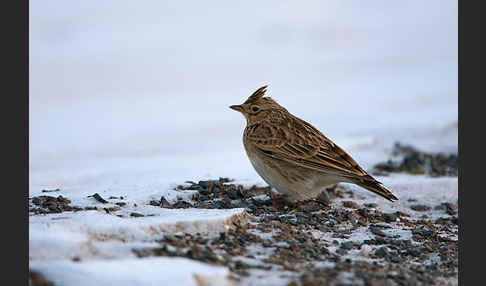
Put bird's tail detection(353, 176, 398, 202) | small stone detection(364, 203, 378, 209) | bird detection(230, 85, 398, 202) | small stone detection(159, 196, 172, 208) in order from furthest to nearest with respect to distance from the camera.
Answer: small stone detection(364, 203, 378, 209) < bird detection(230, 85, 398, 202) < bird's tail detection(353, 176, 398, 202) < small stone detection(159, 196, 172, 208)

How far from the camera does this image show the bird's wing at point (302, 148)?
6773mm

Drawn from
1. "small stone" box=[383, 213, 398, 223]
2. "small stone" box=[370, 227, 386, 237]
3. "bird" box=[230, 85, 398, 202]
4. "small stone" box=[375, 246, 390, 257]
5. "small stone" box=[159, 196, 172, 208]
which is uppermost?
"bird" box=[230, 85, 398, 202]

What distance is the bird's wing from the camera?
677cm

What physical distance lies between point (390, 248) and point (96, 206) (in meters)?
2.62

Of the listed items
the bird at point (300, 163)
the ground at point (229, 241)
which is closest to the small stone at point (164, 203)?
the ground at point (229, 241)

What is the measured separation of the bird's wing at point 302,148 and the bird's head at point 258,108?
0.25 metres

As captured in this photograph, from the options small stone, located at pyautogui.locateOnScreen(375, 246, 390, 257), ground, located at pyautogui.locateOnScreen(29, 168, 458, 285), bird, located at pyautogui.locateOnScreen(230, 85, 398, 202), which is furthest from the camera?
bird, located at pyautogui.locateOnScreen(230, 85, 398, 202)

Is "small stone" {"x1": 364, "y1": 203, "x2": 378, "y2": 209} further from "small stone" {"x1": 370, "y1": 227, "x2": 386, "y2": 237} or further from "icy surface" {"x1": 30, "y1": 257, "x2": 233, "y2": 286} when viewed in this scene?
"icy surface" {"x1": 30, "y1": 257, "x2": 233, "y2": 286}

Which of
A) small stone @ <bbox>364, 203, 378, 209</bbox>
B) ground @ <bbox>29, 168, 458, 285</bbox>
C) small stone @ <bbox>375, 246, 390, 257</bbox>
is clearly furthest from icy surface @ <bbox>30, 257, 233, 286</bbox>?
small stone @ <bbox>364, 203, 378, 209</bbox>

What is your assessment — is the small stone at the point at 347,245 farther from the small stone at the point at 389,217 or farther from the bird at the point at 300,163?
the small stone at the point at 389,217

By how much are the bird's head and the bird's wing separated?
0.25m

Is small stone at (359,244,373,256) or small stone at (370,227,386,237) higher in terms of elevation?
small stone at (370,227,386,237)

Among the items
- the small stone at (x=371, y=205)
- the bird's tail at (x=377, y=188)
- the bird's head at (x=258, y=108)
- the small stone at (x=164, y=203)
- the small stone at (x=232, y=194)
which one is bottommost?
the small stone at (x=371, y=205)

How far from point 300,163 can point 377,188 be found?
0.80 metres
